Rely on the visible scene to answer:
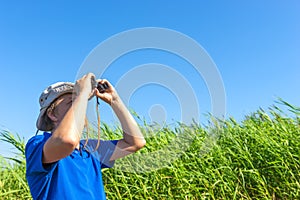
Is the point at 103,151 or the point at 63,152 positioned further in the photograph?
the point at 103,151

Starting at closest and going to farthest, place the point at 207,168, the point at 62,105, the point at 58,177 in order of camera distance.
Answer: the point at 58,177
the point at 62,105
the point at 207,168

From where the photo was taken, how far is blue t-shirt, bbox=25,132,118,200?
4.39 feet

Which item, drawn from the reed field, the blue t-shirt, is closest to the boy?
the blue t-shirt

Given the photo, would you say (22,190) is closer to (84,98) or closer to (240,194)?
(240,194)

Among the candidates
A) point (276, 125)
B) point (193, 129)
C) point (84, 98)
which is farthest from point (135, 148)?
point (276, 125)

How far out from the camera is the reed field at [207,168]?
9.77ft

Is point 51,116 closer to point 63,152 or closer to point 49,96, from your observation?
point 49,96

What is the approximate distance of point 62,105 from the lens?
1495 mm

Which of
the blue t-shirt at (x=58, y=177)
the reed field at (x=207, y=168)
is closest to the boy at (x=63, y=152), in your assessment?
the blue t-shirt at (x=58, y=177)

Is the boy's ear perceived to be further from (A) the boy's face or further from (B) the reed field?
(B) the reed field

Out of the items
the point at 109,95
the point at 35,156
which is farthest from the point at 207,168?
the point at 35,156

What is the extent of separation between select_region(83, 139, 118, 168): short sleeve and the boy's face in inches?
8.3

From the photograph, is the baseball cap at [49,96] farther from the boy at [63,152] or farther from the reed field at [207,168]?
the reed field at [207,168]

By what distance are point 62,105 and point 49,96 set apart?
69 millimetres
